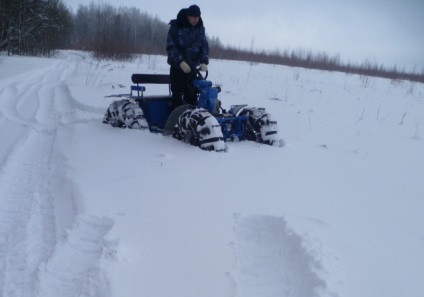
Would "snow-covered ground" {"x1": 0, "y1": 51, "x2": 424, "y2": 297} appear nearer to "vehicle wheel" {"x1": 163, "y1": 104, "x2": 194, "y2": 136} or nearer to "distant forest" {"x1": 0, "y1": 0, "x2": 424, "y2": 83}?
"vehicle wheel" {"x1": 163, "y1": 104, "x2": 194, "y2": 136}

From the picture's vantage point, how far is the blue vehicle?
423 cm

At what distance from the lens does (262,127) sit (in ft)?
15.7

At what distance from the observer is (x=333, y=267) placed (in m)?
2.11

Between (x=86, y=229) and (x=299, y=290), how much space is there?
4.41 ft

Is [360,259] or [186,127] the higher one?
[186,127]

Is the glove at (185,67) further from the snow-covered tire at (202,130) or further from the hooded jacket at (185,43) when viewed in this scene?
the snow-covered tire at (202,130)

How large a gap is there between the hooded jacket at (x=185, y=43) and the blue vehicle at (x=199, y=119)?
12.2 inches

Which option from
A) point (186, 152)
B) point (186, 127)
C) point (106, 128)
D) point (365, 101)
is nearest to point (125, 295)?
point (186, 152)

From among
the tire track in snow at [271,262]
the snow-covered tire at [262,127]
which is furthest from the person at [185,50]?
the tire track in snow at [271,262]

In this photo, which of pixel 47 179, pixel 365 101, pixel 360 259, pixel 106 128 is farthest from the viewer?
pixel 365 101

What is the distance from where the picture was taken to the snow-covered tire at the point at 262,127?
477cm

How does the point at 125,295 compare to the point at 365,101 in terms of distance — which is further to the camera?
the point at 365,101

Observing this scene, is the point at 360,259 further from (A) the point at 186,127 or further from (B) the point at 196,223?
(A) the point at 186,127

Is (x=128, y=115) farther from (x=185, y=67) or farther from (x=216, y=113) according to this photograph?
(x=216, y=113)
